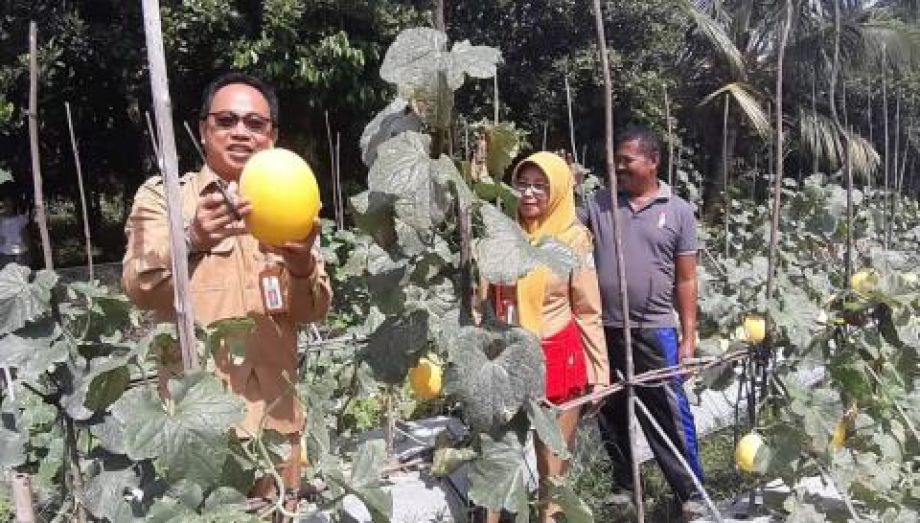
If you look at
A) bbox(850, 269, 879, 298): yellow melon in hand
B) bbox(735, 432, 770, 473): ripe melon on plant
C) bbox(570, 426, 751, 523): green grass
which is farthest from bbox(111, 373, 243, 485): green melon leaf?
bbox(570, 426, 751, 523): green grass

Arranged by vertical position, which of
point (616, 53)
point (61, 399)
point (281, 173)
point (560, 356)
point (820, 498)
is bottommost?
point (820, 498)

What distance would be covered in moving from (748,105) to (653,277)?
895cm

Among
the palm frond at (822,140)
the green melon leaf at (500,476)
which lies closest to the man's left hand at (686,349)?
the green melon leaf at (500,476)

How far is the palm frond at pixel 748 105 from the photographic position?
36.4 ft

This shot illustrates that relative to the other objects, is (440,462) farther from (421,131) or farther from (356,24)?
(356,24)

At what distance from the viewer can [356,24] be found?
800 cm

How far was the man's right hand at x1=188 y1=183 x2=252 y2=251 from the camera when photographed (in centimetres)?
135

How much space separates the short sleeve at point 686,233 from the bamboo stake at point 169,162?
2.00m

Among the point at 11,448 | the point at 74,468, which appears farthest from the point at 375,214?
the point at 11,448

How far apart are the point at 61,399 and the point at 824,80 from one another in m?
13.3

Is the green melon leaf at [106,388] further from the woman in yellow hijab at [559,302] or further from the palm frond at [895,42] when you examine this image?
the palm frond at [895,42]

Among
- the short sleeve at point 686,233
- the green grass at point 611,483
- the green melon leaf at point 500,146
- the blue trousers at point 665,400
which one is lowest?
the green grass at point 611,483

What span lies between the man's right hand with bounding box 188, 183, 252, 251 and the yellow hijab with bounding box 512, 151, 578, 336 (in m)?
1.14

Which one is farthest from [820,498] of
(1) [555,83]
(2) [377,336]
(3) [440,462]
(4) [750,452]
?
(1) [555,83]
